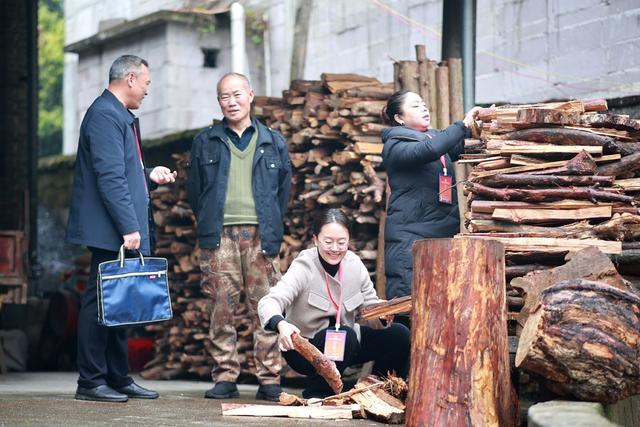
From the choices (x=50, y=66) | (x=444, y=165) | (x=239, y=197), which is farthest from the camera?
(x=50, y=66)

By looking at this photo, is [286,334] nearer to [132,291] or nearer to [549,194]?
[132,291]

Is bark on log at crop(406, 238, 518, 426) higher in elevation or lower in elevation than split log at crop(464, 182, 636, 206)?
lower

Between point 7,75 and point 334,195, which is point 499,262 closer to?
point 334,195

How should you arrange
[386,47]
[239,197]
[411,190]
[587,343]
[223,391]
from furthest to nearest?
[386,47] < [239,197] < [223,391] < [411,190] < [587,343]

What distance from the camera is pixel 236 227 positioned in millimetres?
8781

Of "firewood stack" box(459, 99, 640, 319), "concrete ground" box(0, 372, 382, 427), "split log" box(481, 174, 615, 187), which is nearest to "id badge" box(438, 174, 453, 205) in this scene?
"firewood stack" box(459, 99, 640, 319)

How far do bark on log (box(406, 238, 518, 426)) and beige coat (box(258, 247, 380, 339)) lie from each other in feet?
4.45

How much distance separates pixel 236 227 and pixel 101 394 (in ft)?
5.13

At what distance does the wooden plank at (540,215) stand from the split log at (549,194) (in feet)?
0.24

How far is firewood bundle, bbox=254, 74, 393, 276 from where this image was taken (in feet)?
32.9

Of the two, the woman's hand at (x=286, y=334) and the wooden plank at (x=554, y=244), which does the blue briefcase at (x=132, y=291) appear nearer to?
the woman's hand at (x=286, y=334)

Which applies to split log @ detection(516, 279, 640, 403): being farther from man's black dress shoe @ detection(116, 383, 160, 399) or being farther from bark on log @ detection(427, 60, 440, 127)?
bark on log @ detection(427, 60, 440, 127)

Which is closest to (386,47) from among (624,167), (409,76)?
(409,76)

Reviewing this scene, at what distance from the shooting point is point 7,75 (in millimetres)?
14625
